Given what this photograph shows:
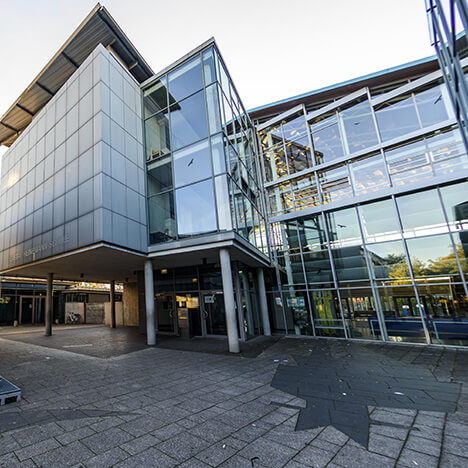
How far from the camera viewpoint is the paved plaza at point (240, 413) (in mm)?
3303

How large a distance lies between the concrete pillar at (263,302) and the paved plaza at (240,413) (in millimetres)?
5823

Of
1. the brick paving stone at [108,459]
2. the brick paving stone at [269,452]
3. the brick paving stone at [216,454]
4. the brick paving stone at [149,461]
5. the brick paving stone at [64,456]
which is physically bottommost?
the brick paving stone at [269,452]

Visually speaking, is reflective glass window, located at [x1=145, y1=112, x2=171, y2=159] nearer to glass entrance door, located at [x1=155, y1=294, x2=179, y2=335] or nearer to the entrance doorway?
glass entrance door, located at [x1=155, y1=294, x2=179, y2=335]

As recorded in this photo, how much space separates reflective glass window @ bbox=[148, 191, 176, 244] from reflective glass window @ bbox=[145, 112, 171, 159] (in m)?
2.46

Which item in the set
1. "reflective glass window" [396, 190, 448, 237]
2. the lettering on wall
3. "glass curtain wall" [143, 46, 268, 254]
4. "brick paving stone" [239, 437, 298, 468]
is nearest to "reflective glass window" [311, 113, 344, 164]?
"reflective glass window" [396, 190, 448, 237]

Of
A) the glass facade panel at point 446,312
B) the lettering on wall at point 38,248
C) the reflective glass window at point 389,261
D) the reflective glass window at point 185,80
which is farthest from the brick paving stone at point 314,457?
the reflective glass window at point 185,80

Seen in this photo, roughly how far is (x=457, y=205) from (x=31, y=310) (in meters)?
35.9

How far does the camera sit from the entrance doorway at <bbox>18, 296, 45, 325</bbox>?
26.3 metres

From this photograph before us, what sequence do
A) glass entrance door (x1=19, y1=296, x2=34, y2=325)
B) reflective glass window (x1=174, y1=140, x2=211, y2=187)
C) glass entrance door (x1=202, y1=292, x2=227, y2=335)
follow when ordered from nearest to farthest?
1. reflective glass window (x1=174, y1=140, x2=211, y2=187)
2. glass entrance door (x1=202, y1=292, x2=227, y2=335)
3. glass entrance door (x1=19, y1=296, x2=34, y2=325)

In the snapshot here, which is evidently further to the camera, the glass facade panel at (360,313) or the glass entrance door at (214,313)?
the glass entrance door at (214,313)

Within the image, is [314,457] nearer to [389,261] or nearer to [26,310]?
[389,261]

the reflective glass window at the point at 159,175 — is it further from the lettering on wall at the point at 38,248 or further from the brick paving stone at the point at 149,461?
the brick paving stone at the point at 149,461

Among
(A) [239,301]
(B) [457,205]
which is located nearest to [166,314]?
(A) [239,301]

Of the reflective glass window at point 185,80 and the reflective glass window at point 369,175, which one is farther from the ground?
the reflective glass window at point 185,80
